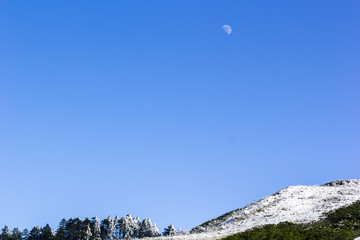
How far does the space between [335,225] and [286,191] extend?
34.3 metres

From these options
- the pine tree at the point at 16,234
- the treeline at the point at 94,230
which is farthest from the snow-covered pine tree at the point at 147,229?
the pine tree at the point at 16,234

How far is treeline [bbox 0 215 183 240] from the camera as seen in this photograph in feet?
316

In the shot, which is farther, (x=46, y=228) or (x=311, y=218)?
(x=46, y=228)

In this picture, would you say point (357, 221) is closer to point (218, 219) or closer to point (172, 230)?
point (218, 219)

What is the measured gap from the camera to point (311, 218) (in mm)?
50219

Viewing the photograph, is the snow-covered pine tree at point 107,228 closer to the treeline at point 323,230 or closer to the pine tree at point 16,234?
the pine tree at point 16,234

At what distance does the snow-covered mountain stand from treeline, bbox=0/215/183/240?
1217 inches

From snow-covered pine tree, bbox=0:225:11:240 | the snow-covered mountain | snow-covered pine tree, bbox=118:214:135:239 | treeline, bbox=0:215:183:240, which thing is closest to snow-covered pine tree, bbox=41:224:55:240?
treeline, bbox=0:215:183:240

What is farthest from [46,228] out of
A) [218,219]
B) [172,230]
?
[218,219]

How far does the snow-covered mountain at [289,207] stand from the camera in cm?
5322

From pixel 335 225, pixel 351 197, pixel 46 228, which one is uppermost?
pixel 46 228

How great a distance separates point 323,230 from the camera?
37312mm

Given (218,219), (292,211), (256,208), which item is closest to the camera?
(292,211)

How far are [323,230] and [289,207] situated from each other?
25610 mm
